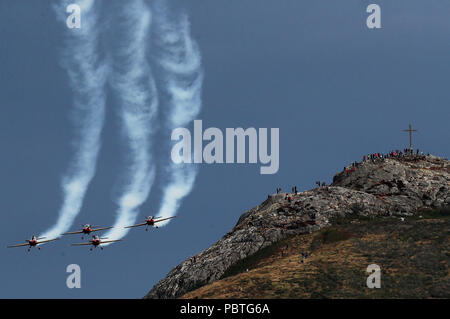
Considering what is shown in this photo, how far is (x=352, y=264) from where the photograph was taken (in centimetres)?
8788

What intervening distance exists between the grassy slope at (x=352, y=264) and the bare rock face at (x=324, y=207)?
3.50 m

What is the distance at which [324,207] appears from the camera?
114875mm

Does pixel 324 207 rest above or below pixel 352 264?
above

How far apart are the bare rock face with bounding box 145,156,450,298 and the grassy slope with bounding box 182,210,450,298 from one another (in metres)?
3.50

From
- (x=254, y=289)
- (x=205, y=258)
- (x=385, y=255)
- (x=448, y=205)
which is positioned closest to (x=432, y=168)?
(x=448, y=205)

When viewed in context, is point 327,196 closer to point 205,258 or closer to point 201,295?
point 205,258

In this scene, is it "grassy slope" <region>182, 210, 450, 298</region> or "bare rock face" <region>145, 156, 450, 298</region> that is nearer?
"grassy slope" <region>182, 210, 450, 298</region>

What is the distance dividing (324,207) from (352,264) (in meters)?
27.7

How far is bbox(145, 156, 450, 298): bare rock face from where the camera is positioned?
107 meters

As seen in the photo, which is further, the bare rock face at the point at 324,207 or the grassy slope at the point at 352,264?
the bare rock face at the point at 324,207

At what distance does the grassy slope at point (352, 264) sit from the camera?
79312 mm

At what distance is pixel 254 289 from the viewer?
266ft

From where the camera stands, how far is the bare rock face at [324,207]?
350ft

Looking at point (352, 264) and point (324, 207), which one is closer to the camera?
point (352, 264)
